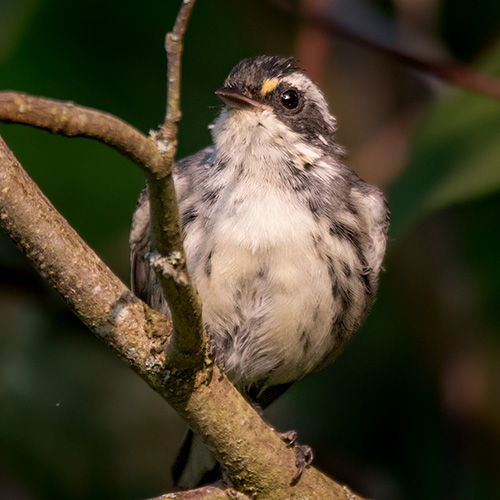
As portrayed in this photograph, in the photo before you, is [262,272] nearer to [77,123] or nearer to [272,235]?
[272,235]

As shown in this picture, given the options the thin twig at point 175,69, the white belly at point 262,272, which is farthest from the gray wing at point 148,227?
the thin twig at point 175,69

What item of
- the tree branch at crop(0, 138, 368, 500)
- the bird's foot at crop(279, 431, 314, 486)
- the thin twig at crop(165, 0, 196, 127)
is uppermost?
the thin twig at crop(165, 0, 196, 127)

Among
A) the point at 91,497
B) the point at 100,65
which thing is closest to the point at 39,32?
the point at 100,65

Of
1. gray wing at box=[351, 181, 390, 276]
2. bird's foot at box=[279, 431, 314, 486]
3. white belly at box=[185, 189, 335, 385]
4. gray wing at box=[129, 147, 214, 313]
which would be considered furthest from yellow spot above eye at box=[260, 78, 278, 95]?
bird's foot at box=[279, 431, 314, 486]

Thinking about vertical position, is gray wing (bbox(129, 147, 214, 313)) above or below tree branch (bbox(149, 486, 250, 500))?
above

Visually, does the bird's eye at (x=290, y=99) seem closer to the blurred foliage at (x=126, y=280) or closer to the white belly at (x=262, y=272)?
the white belly at (x=262, y=272)

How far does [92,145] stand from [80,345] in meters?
1.20

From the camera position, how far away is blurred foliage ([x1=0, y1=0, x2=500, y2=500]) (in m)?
4.84

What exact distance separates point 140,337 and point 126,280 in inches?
89.2

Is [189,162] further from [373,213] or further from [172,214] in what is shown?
[172,214]

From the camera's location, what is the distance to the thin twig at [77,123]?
80.2 inches

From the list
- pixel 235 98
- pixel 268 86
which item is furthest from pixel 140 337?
pixel 268 86

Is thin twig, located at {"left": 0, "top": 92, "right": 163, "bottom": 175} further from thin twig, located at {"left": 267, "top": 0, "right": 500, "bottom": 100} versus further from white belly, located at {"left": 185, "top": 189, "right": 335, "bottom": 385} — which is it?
thin twig, located at {"left": 267, "top": 0, "right": 500, "bottom": 100}

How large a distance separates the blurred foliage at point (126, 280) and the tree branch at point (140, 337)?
5.64 feet
